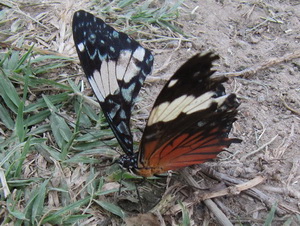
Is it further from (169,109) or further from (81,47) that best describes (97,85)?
(169,109)

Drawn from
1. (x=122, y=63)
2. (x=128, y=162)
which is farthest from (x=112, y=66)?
(x=128, y=162)

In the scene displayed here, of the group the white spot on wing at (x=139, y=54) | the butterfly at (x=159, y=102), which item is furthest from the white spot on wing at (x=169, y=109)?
the white spot on wing at (x=139, y=54)

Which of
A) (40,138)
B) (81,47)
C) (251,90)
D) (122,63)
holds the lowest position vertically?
(251,90)

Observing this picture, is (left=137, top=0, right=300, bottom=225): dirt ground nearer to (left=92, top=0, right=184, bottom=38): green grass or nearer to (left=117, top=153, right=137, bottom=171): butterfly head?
(left=92, top=0, right=184, bottom=38): green grass

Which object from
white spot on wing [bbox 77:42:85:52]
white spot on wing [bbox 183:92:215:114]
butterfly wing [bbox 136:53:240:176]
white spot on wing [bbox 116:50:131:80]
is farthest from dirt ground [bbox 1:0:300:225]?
white spot on wing [bbox 77:42:85:52]

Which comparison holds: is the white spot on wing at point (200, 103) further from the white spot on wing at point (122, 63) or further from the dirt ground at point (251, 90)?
the white spot on wing at point (122, 63)

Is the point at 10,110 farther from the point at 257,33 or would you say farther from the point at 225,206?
the point at 257,33
